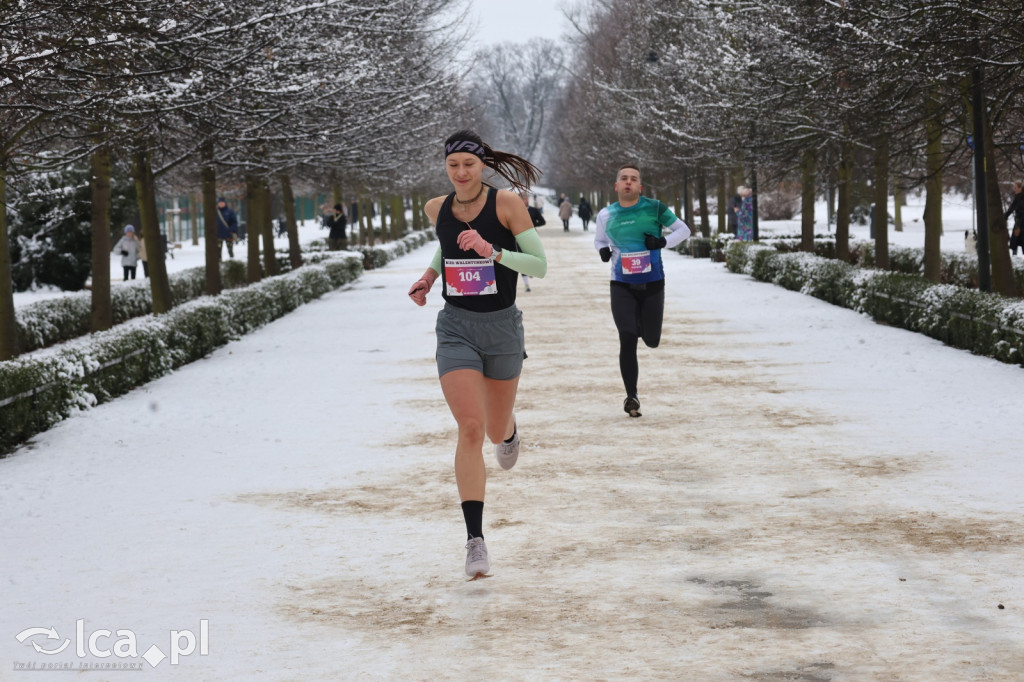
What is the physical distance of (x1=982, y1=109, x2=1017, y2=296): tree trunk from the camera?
16.6m

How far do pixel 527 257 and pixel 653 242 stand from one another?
430cm

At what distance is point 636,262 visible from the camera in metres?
10.2

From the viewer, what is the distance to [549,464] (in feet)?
28.0

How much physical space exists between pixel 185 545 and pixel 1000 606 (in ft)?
12.1

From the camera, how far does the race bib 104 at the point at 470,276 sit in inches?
235

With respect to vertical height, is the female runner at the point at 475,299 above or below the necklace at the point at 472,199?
below

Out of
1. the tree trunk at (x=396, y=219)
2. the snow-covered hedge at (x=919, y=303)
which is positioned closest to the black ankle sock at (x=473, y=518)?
the snow-covered hedge at (x=919, y=303)

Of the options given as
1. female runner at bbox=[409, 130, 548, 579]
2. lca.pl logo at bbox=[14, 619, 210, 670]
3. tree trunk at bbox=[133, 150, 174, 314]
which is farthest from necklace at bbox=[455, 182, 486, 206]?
tree trunk at bbox=[133, 150, 174, 314]

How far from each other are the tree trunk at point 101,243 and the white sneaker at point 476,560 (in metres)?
11.5

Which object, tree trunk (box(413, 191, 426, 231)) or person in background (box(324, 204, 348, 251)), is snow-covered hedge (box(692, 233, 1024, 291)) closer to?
person in background (box(324, 204, 348, 251))

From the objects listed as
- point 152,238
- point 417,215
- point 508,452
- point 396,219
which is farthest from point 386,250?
point 508,452

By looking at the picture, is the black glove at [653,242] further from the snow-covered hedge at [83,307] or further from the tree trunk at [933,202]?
the snow-covered hedge at [83,307]

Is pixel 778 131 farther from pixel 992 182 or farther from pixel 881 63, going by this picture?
pixel 881 63

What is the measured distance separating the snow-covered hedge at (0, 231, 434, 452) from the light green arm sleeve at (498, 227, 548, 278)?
17.0 ft
